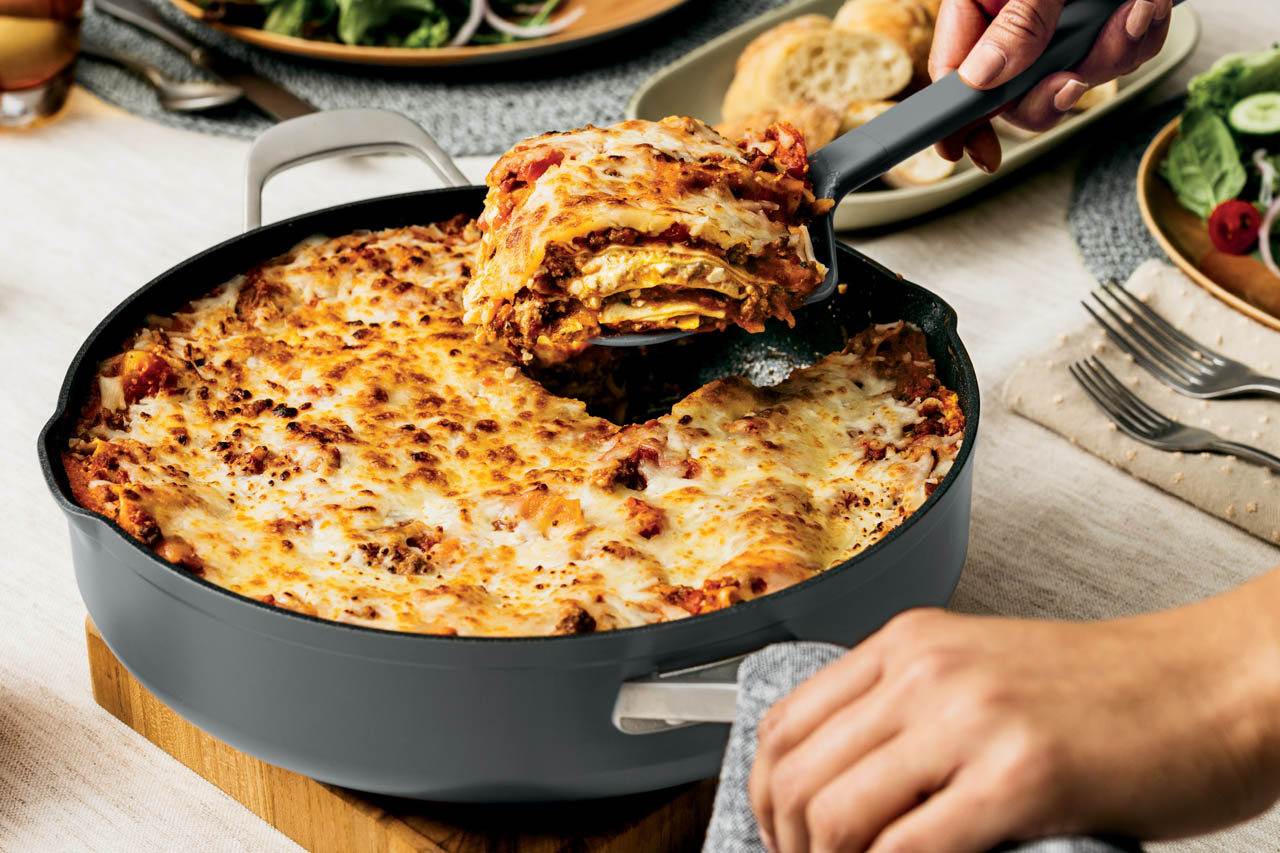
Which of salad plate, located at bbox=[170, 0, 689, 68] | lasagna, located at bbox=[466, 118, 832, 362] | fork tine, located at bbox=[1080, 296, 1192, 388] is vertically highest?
lasagna, located at bbox=[466, 118, 832, 362]

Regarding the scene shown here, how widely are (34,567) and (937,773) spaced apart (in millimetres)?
1636

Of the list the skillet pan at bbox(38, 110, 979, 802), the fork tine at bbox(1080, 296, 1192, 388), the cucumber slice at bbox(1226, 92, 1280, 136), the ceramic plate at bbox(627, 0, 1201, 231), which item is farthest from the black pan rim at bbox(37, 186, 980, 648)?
the cucumber slice at bbox(1226, 92, 1280, 136)

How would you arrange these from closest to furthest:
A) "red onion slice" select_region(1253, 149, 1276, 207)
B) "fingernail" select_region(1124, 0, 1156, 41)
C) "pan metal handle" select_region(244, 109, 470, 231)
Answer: "fingernail" select_region(1124, 0, 1156, 41) → "pan metal handle" select_region(244, 109, 470, 231) → "red onion slice" select_region(1253, 149, 1276, 207)

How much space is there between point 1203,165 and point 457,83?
6.03ft

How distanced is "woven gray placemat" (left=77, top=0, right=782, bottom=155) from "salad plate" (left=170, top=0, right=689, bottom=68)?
5cm

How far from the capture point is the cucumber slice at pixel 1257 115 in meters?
2.76

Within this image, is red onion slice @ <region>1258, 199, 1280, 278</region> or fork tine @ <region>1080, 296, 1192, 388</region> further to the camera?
red onion slice @ <region>1258, 199, 1280, 278</region>

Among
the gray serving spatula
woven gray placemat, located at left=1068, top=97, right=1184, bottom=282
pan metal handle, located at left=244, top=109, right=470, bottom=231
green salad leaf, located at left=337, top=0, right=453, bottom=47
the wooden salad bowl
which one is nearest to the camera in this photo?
the gray serving spatula

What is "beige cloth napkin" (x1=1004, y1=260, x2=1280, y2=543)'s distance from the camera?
7.16 ft

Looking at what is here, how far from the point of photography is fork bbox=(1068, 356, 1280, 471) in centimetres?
219

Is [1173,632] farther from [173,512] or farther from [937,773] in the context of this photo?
[173,512]

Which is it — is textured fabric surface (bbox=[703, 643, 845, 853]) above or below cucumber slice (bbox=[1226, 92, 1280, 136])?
above

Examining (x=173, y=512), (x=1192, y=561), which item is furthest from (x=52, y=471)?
(x=1192, y=561)

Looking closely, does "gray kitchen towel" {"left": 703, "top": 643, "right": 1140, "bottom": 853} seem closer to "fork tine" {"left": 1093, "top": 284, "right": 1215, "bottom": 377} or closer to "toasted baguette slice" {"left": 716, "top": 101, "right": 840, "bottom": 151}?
"fork tine" {"left": 1093, "top": 284, "right": 1215, "bottom": 377}
